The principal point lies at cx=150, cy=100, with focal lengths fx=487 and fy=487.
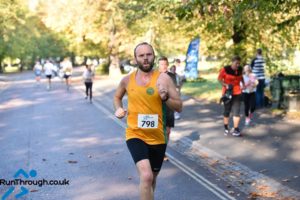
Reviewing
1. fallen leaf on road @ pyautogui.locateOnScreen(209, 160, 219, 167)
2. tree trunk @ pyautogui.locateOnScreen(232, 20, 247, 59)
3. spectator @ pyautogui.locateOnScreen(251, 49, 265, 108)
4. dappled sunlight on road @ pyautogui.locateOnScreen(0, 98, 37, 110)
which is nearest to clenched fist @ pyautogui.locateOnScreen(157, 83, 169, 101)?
fallen leaf on road @ pyautogui.locateOnScreen(209, 160, 219, 167)

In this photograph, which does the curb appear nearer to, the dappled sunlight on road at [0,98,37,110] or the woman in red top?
the woman in red top

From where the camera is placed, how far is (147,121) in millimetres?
5184

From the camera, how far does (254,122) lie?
44.5 ft

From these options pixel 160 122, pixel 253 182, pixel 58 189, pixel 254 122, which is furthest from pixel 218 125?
pixel 160 122

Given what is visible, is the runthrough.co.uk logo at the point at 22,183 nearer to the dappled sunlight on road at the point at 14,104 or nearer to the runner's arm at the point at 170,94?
the runner's arm at the point at 170,94

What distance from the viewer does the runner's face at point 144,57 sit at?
16.8 ft

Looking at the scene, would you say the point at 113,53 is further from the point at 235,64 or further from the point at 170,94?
the point at 170,94

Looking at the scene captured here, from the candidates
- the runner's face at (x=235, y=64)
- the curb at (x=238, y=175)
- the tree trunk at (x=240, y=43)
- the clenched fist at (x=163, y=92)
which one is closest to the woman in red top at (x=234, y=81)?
the runner's face at (x=235, y=64)

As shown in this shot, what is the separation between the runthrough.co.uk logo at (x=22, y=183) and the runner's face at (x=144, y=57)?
2847 millimetres

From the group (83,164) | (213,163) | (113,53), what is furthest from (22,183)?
(113,53)

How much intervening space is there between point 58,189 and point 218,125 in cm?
696

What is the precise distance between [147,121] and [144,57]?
0.68 m

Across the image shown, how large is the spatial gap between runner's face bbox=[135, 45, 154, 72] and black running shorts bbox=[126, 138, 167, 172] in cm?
79

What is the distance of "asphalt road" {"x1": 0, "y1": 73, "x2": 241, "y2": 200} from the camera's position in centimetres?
693
